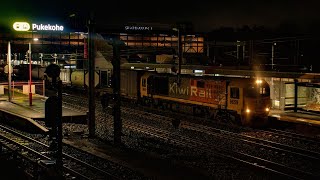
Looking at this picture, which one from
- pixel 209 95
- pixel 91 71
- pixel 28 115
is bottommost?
pixel 28 115

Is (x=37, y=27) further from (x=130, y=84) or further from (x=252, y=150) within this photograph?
(x=252, y=150)

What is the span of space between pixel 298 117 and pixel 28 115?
1460 cm

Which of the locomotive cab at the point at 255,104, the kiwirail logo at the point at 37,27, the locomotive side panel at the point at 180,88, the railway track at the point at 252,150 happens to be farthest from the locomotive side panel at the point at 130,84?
the locomotive cab at the point at 255,104

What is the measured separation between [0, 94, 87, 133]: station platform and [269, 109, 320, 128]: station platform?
10982 millimetres

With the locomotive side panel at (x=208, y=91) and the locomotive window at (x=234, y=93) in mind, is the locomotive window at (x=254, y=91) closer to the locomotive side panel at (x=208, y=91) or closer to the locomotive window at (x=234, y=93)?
the locomotive window at (x=234, y=93)

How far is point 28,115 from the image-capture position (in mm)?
24266

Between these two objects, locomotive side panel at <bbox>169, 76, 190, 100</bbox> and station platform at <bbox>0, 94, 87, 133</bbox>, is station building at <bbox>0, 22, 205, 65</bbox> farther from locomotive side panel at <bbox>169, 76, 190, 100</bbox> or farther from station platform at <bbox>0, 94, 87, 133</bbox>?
station platform at <bbox>0, 94, 87, 133</bbox>

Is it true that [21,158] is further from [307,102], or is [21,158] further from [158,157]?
[307,102]

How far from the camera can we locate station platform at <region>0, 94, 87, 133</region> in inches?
887

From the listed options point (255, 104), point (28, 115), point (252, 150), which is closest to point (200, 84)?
point (255, 104)

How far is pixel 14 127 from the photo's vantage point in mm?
24484

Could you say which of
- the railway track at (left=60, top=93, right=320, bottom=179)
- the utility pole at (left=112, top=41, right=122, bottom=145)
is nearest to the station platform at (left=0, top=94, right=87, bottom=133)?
the railway track at (left=60, top=93, right=320, bottom=179)

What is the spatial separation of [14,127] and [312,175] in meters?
16.4

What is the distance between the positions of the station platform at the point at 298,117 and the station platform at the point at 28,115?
10982 mm
